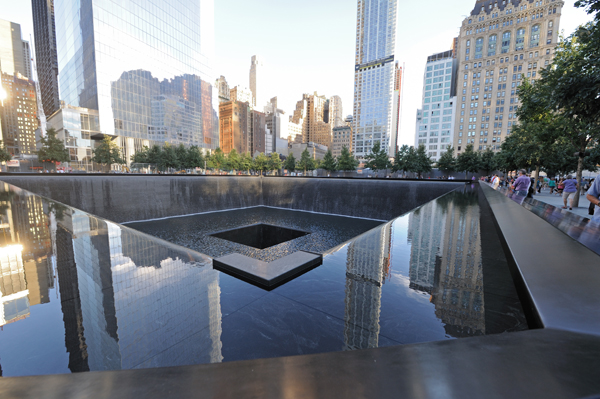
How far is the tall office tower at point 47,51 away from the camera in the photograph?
5612cm

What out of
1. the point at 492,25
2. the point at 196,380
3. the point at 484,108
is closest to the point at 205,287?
the point at 196,380

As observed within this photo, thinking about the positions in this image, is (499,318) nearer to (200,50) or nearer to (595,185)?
(595,185)

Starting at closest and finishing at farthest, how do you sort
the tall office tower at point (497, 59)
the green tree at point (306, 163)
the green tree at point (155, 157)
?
the green tree at point (155, 157) < the green tree at point (306, 163) < the tall office tower at point (497, 59)

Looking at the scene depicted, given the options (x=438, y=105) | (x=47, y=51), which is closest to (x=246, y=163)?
(x=47, y=51)

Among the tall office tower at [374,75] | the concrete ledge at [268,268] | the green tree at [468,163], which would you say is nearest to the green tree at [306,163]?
the green tree at [468,163]

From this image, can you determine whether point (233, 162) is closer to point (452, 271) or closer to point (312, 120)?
point (452, 271)

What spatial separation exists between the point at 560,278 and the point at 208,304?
266 centimetres

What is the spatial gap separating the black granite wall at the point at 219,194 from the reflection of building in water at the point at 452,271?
36.3 ft

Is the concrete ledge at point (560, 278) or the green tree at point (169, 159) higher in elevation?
the green tree at point (169, 159)

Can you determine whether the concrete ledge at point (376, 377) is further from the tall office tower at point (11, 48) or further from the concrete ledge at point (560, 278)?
the tall office tower at point (11, 48)

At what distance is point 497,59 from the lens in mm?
64438

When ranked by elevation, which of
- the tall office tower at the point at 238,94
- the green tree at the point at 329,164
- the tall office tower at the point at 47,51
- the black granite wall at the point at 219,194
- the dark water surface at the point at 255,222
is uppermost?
the tall office tower at the point at 238,94

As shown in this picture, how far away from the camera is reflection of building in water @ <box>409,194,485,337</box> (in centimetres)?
189

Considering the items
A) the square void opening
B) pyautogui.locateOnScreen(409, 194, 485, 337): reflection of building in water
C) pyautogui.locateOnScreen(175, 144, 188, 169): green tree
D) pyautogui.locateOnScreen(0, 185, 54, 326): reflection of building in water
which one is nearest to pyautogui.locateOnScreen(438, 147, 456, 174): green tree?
the square void opening
